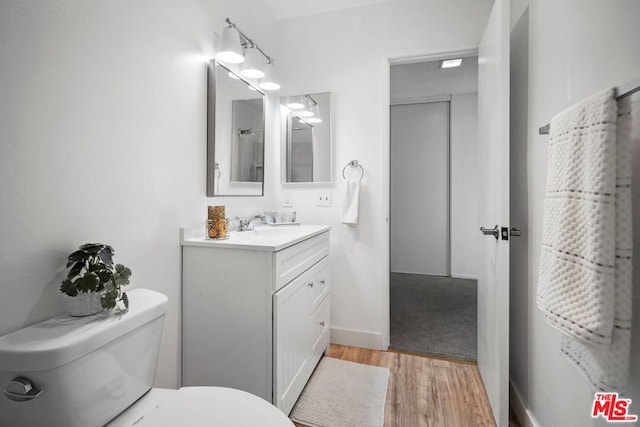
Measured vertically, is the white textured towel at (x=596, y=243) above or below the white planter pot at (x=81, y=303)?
above

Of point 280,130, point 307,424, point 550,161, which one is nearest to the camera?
point 550,161

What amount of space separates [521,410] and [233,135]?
2.14 metres

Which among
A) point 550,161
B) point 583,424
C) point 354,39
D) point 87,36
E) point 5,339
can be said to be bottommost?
point 583,424

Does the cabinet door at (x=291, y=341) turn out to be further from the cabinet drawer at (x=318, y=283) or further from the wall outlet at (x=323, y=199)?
the wall outlet at (x=323, y=199)

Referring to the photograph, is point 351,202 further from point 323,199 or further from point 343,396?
point 343,396

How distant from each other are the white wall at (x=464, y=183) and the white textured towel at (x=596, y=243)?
3.47 metres

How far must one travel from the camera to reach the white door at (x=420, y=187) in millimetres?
4184

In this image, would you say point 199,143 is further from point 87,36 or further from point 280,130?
point 280,130

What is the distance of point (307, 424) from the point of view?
153cm

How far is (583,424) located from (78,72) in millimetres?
2027

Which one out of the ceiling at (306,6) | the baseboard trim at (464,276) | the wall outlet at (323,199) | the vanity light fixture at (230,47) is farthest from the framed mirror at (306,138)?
the baseboard trim at (464,276)

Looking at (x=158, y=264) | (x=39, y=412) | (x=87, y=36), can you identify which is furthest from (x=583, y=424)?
(x=87, y=36)

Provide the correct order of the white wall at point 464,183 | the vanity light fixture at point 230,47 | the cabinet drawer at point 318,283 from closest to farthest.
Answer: the vanity light fixture at point 230,47
the cabinet drawer at point 318,283
the white wall at point 464,183

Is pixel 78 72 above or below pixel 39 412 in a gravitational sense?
above
